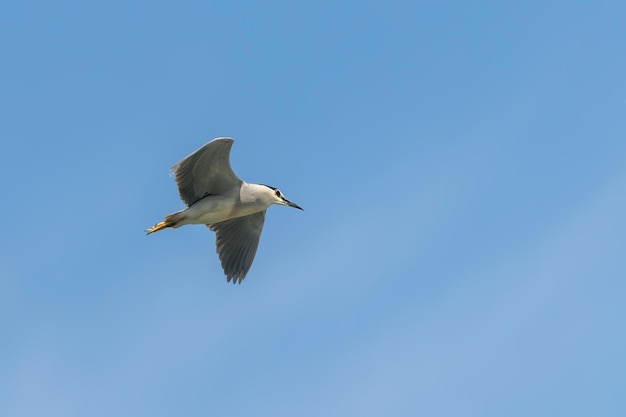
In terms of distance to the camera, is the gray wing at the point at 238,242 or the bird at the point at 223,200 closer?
the bird at the point at 223,200

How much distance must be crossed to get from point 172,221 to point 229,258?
7.65 feet

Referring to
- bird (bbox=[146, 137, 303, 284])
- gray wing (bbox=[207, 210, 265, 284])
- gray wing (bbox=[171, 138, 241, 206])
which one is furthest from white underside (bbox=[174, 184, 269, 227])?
gray wing (bbox=[207, 210, 265, 284])

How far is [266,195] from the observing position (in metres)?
23.8

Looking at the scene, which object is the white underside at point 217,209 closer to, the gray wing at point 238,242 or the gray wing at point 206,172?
the gray wing at point 206,172

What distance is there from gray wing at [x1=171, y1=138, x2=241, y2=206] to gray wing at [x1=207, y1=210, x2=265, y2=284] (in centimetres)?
173

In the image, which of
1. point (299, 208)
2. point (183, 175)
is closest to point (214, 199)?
point (183, 175)

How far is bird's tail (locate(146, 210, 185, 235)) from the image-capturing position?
75.4 feet

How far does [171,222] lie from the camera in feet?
75.9

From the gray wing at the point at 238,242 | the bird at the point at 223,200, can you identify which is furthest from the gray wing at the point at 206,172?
the gray wing at the point at 238,242

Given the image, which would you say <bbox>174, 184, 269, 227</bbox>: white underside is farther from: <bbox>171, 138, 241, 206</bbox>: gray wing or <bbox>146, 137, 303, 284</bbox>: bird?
<bbox>171, 138, 241, 206</bbox>: gray wing

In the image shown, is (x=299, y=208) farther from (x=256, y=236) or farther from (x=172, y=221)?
(x=172, y=221)

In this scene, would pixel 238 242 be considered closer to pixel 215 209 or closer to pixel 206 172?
pixel 215 209

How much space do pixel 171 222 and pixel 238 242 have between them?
2326 millimetres

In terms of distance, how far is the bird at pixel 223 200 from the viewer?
22359mm
